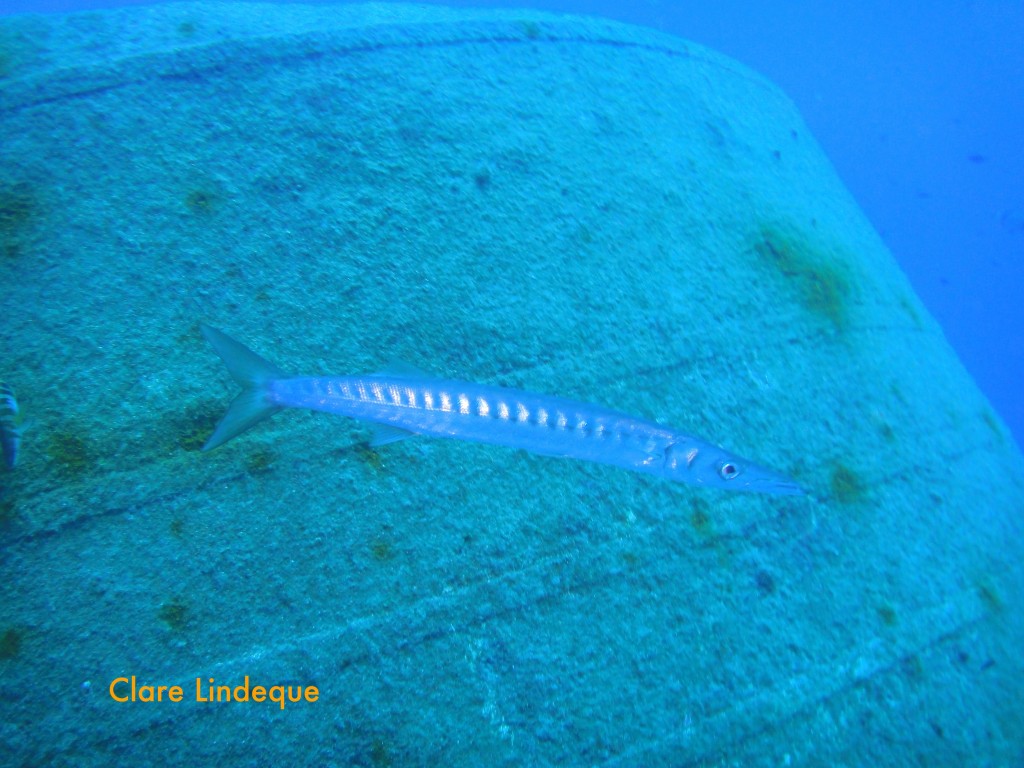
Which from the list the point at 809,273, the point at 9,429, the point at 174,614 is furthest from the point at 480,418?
the point at 809,273

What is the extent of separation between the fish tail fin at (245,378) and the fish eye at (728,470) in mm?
2049

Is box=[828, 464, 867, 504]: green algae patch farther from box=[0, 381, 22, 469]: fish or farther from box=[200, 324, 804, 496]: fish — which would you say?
box=[0, 381, 22, 469]: fish

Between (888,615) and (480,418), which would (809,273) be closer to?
(888,615)

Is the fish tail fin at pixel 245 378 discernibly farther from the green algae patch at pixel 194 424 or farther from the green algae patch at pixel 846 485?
the green algae patch at pixel 846 485

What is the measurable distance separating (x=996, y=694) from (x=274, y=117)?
18.3 ft

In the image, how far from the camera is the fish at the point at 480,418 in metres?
2.26

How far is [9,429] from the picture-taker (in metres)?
2.28

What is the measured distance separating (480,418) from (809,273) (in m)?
3.08

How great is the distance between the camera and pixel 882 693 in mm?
2836

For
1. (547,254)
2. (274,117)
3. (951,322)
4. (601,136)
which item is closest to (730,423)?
(547,254)

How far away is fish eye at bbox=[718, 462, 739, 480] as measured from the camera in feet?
7.75

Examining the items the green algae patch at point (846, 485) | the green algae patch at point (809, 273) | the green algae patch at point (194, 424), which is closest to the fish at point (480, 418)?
the green algae patch at point (194, 424)

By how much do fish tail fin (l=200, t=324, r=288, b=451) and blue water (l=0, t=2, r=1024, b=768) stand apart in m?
0.36

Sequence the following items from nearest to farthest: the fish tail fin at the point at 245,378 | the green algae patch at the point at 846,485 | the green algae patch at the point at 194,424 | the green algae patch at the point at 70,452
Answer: the fish tail fin at the point at 245,378
the green algae patch at the point at 70,452
the green algae patch at the point at 194,424
the green algae patch at the point at 846,485
